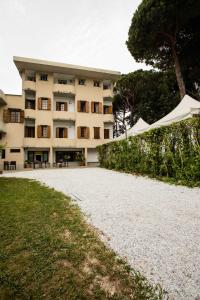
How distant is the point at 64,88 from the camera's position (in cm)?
2520

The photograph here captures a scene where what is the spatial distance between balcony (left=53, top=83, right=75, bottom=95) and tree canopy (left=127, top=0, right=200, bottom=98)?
34.0 ft

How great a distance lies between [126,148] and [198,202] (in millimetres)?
7324

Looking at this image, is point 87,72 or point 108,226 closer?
point 108,226

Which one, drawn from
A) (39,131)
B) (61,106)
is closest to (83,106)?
(61,106)

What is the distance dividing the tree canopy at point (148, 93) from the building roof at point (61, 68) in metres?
2.06

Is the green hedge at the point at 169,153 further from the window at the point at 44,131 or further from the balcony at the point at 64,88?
the balcony at the point at 64,88

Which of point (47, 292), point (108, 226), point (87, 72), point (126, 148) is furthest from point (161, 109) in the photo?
point (47, 292)

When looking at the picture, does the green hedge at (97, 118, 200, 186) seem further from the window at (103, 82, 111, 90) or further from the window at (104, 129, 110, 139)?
the window at (103, 82, 111, 90)

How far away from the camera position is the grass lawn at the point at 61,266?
5.49 feet

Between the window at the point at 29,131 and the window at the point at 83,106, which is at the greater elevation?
the window at the point at 83,106

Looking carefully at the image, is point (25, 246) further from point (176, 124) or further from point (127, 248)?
point (176, 124)

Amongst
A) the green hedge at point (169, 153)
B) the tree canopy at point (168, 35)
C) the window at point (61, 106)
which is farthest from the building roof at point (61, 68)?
the green hedge at point (169, 153)

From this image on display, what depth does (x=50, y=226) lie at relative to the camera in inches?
126

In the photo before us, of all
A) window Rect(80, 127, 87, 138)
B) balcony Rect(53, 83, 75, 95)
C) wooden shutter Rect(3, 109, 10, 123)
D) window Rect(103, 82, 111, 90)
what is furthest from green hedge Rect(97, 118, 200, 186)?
window Rect(103, 82, 111, 90)
